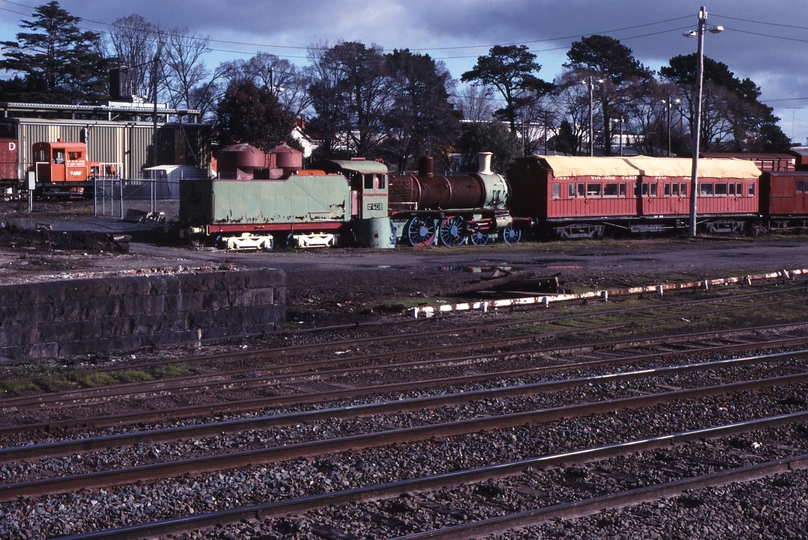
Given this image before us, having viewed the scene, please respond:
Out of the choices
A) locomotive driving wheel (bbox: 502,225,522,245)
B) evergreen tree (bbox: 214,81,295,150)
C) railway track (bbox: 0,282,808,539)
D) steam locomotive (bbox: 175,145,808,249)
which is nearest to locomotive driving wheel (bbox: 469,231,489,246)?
steam locomotive (bbox: 175,145,808,249)

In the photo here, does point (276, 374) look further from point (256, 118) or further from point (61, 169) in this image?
point (256, 118)

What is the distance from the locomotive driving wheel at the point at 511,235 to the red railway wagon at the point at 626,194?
488 mm

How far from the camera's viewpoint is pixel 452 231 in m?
31.7

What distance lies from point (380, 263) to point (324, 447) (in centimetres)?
1646

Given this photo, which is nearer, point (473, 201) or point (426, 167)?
point (473, 201)

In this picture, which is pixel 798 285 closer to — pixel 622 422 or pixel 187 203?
pixel 622 422

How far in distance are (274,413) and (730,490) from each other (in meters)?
4.45

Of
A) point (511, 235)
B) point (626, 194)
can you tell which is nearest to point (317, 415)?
point (511, 235)

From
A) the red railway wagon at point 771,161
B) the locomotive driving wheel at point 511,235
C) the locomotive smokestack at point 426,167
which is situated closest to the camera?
the locomotive smokestack at point 426,167

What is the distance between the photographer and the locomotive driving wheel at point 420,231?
30.8 metres

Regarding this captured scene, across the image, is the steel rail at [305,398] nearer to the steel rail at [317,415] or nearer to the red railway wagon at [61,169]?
the steel rail at [317,415]

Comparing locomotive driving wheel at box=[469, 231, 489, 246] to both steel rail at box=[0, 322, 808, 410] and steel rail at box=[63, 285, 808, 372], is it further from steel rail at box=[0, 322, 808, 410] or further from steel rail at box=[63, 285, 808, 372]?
steel rail at box=[0, 322, 808, 410]

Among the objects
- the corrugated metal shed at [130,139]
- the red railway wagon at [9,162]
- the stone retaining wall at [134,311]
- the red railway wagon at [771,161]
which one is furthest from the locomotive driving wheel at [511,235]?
the red railway wagon at [9,162]

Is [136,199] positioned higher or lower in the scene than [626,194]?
lower
